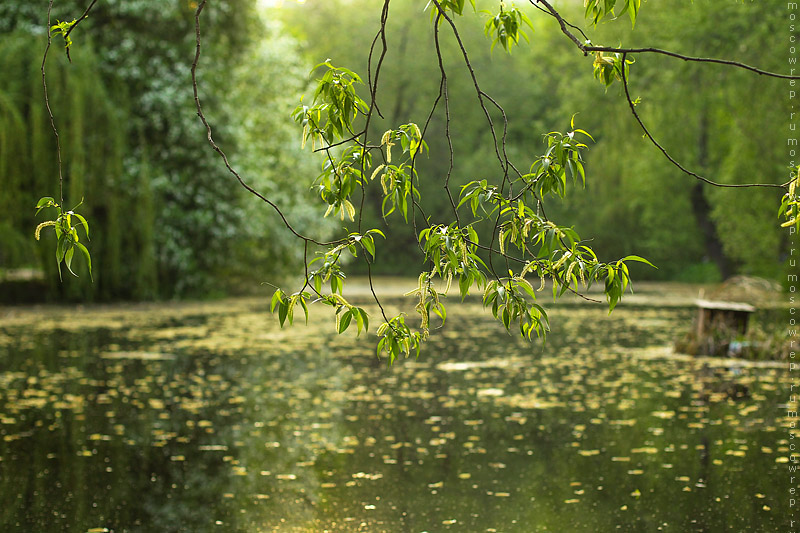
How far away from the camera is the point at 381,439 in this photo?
8250mm

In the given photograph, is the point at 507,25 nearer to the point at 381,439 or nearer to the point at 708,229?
the point at 381,439

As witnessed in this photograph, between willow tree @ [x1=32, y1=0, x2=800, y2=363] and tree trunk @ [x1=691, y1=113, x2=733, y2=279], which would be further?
tree trunk @ [x1=691, y1=113, x2=733, y2=279]

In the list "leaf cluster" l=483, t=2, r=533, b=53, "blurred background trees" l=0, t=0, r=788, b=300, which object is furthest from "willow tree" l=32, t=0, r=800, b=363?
"blurred background trees" l=0, t=0, r=788, b=300

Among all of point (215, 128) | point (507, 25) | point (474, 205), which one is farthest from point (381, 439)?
point (215, 128)

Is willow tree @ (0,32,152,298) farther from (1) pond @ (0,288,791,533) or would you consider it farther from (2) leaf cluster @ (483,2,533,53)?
(2) leaf cluster @ (483,2,533,53)

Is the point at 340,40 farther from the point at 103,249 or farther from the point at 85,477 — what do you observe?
the point at 85,477

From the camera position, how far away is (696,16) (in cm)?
2439

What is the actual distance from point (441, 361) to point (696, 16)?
14.9 meters

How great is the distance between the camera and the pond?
592cm

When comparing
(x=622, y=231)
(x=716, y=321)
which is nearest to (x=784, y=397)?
A: (x=716, y=321)

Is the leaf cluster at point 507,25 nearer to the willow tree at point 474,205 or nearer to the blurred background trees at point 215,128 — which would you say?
the willow tree at point 474,205

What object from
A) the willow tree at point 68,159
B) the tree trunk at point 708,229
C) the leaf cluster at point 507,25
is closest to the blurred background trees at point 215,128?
the willow tree at point 68,159

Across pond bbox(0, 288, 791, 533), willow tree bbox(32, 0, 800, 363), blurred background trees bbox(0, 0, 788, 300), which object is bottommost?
pond bbox(0, 288, 791, 533)

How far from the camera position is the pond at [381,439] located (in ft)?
19.4
